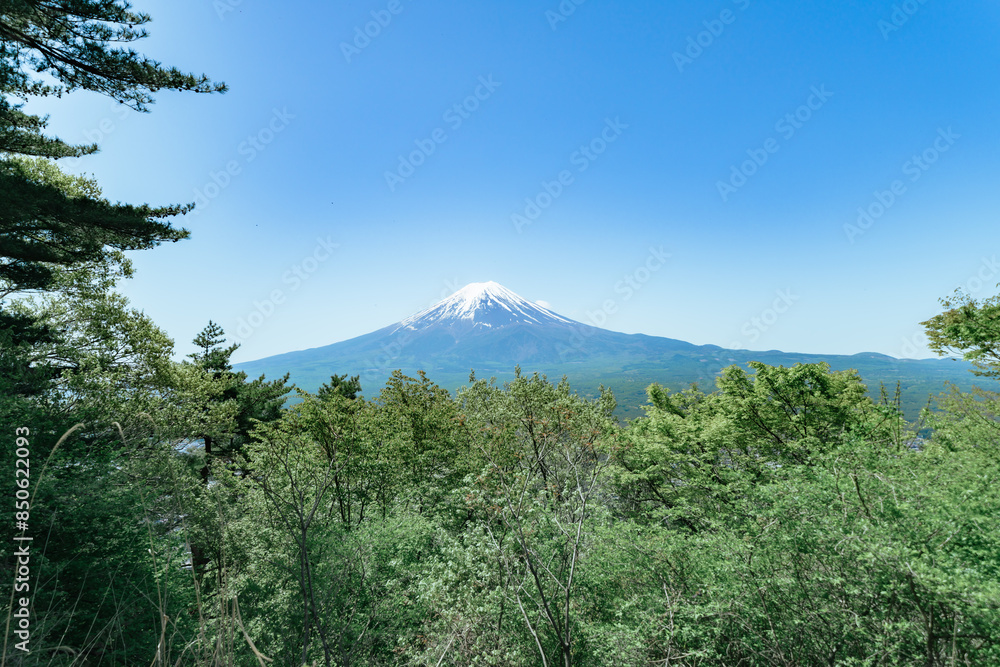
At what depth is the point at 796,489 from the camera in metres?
9.58

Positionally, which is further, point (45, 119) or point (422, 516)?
point (422, 516)

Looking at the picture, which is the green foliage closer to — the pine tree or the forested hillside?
the forested hillside

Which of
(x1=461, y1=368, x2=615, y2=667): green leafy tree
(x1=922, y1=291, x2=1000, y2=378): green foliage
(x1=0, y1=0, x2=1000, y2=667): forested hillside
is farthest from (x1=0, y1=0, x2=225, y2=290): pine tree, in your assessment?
(x1=922, y1=291, x2=1000, y2=378): green foliage

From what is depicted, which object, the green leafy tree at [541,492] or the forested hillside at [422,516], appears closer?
the forested hillside at [422,516]

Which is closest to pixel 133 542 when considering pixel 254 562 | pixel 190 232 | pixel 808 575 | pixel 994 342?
pixel 254 562

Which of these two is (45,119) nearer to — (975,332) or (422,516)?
(422,516)

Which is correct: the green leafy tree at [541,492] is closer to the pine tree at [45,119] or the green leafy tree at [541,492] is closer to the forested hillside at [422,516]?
the forested hillside at [422,516]

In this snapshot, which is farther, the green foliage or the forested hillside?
the green foliage

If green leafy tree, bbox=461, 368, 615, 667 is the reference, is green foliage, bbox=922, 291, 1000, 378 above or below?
above

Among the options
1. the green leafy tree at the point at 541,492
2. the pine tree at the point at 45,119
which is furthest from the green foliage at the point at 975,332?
the pine tree at the point at 45,119

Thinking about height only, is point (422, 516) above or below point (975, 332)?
below

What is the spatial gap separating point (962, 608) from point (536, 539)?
25.8 feet

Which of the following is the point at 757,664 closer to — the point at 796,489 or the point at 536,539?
the point at 796,489

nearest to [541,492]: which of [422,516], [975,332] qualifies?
[422,516]
